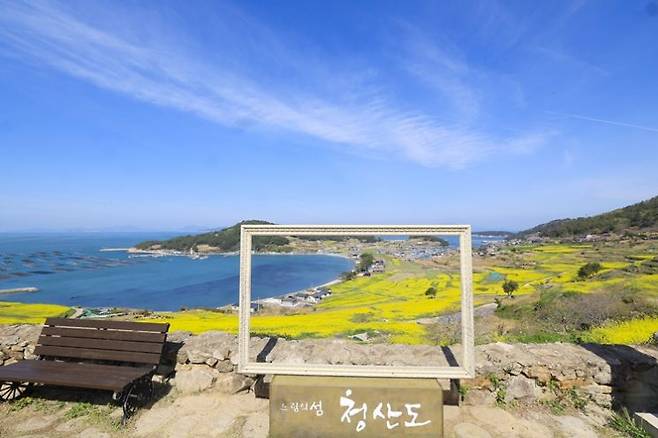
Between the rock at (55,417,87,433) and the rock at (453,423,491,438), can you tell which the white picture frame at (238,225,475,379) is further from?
the rock at (55,417,87,433)

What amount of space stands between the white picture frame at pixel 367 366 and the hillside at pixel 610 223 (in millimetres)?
23869

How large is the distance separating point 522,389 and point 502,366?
0.37m

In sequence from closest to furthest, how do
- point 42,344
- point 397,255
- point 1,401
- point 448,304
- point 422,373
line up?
point 422,373
point 1,401
point 42,344
point 397,255
point 448,304

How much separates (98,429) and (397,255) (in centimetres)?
449

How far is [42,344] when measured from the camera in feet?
16.9

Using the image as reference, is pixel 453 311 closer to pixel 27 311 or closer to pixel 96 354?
pixel 96 354

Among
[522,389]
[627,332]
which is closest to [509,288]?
[627,332]

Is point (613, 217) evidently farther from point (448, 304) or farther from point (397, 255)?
point (397, 255)

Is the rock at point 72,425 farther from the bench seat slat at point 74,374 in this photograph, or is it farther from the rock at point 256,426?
the rock at point 256,426

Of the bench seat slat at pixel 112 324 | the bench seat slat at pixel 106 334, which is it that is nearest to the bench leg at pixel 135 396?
the bench seat slat at pixel 106 334

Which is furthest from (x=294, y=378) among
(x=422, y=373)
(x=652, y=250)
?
(x=652, y=250)

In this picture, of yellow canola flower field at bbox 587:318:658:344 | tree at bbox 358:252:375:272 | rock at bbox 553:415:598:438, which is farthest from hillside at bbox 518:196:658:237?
rock at bbox 553:415:598:438

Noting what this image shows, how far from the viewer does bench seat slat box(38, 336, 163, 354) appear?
4938 mm

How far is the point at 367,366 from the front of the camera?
407 cm
